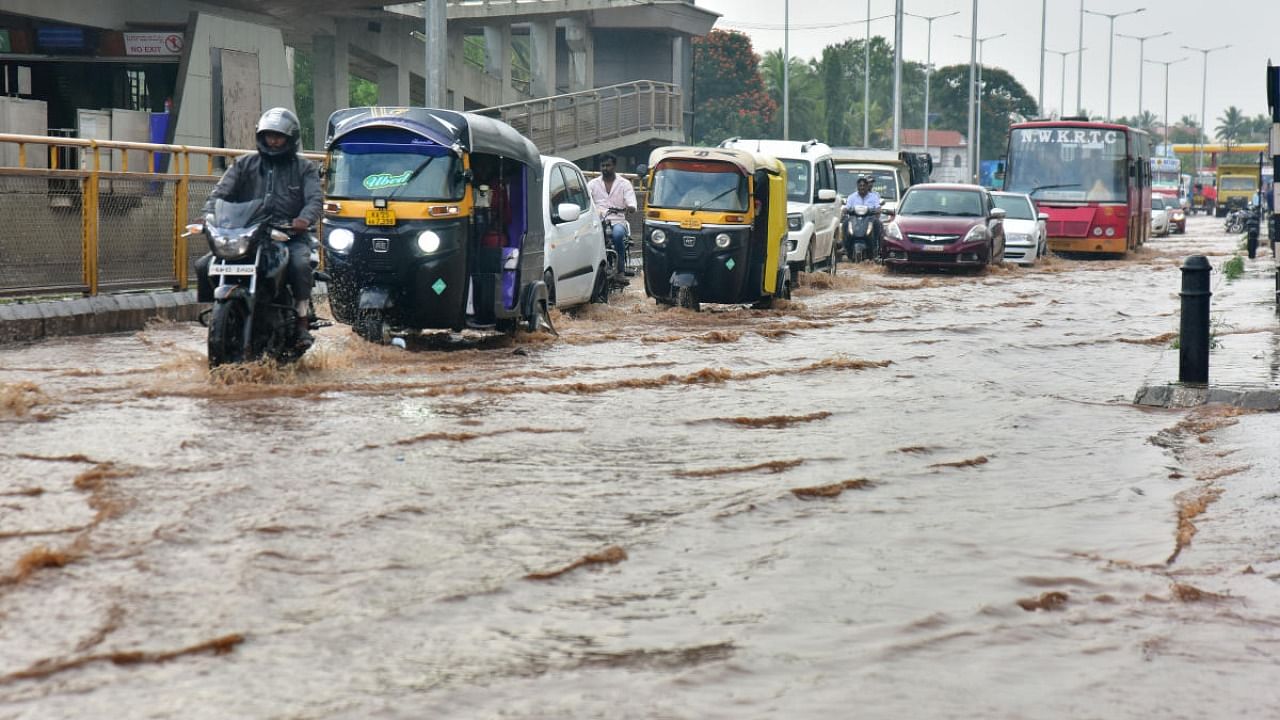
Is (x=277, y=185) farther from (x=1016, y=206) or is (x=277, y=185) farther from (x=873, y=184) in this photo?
(x=873, y=184)

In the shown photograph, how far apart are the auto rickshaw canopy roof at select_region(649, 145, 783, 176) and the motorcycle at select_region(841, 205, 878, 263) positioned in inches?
497

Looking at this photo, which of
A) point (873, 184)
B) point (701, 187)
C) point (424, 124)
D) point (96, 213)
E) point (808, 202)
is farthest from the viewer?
point (873, 184)

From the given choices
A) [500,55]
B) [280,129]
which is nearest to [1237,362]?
[280,129]

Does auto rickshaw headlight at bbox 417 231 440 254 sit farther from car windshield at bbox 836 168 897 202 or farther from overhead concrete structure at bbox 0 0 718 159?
car windshield at bbox 836 168 897 202

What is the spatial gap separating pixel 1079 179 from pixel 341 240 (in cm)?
2555

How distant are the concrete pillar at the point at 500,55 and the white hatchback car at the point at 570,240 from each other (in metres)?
30.1

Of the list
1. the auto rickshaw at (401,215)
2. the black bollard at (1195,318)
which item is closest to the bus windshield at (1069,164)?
the auto rickshaw at (401,215)

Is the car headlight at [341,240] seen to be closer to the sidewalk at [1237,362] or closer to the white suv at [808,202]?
the sidewalk at [1237,362]

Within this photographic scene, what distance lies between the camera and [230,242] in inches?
425

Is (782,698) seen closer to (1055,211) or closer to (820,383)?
(820,383)

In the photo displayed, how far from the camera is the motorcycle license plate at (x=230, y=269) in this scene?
10.8 metres

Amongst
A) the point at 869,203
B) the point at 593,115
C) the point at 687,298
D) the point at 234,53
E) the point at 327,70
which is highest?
the point at 327,70

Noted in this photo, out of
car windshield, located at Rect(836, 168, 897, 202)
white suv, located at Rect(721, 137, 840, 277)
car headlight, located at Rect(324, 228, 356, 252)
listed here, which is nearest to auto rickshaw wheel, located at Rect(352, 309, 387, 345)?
car headlight, located at Rect(324, 228, 356, 252)

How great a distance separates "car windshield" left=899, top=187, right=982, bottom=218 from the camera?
29.5 meters
